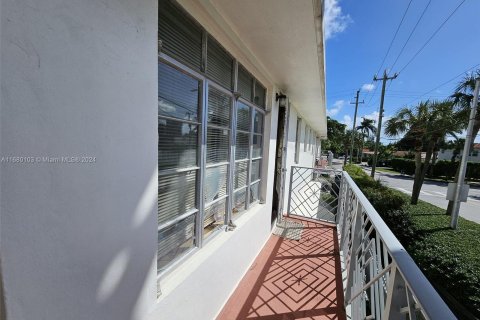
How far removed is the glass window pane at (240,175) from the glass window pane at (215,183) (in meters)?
0.26

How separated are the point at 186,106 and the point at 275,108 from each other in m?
2.37

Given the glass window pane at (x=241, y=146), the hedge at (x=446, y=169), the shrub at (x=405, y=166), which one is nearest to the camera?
the glass window pane at (x=241, y=146)

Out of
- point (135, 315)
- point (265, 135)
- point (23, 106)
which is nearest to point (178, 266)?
point (135, 315)

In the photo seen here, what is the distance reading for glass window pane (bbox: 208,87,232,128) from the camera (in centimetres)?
203

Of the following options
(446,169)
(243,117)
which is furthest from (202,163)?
(446,169)

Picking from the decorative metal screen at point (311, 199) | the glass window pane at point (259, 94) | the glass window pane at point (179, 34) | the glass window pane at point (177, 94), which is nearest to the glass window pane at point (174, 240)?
the glass window pane at point (177, 94)

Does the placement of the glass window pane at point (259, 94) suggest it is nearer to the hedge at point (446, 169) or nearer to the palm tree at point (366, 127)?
the hedge at point (446, 169)

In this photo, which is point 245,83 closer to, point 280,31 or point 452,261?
point 280,31

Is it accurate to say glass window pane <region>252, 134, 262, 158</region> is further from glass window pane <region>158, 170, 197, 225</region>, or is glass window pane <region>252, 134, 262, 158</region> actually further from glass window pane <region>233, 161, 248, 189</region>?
glass window pane <region>158, 170, 197, 225</region>

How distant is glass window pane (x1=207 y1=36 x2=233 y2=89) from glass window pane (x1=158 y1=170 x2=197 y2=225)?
36.7 inches

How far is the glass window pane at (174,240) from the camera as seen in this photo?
1.55 metres

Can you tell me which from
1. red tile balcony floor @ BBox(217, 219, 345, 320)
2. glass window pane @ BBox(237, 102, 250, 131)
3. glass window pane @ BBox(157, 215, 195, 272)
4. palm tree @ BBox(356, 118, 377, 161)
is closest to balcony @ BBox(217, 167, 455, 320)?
red tile balcony floor @ BBox(217, 219, 345, 320)

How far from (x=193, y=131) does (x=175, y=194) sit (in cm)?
52

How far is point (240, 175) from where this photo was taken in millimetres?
2861
